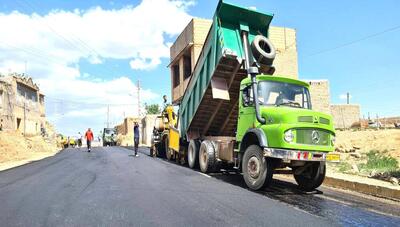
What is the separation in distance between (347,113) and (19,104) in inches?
1334

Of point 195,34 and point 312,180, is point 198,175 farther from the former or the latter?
point 195,34

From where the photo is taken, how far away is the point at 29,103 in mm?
44875

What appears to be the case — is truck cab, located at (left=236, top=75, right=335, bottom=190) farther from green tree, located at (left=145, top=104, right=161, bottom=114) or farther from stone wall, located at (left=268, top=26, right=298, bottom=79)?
green tree, located at (left=145, top=104, right=161, bottom=114)

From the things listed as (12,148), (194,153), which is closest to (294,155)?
(194,153)

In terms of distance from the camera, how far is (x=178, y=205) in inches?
283

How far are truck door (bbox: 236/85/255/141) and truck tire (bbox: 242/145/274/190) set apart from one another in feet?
2.10

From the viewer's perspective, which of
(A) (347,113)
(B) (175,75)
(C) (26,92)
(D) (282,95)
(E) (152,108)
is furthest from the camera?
(E) (152,108)

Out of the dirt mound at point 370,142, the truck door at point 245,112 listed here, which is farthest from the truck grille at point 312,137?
the dirt mound at point 370,142

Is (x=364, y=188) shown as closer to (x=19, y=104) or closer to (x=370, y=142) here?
(x=370, y=142)

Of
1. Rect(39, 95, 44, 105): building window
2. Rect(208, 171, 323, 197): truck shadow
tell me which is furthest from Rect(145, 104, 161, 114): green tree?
Rect(208, 171, 323, 197): truck shadow

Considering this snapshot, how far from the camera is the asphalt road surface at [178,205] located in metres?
6.04

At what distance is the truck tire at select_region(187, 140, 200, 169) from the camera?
1393 cm

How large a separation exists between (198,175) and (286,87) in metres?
4.03

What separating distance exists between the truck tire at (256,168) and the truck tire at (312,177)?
3.89 ft
